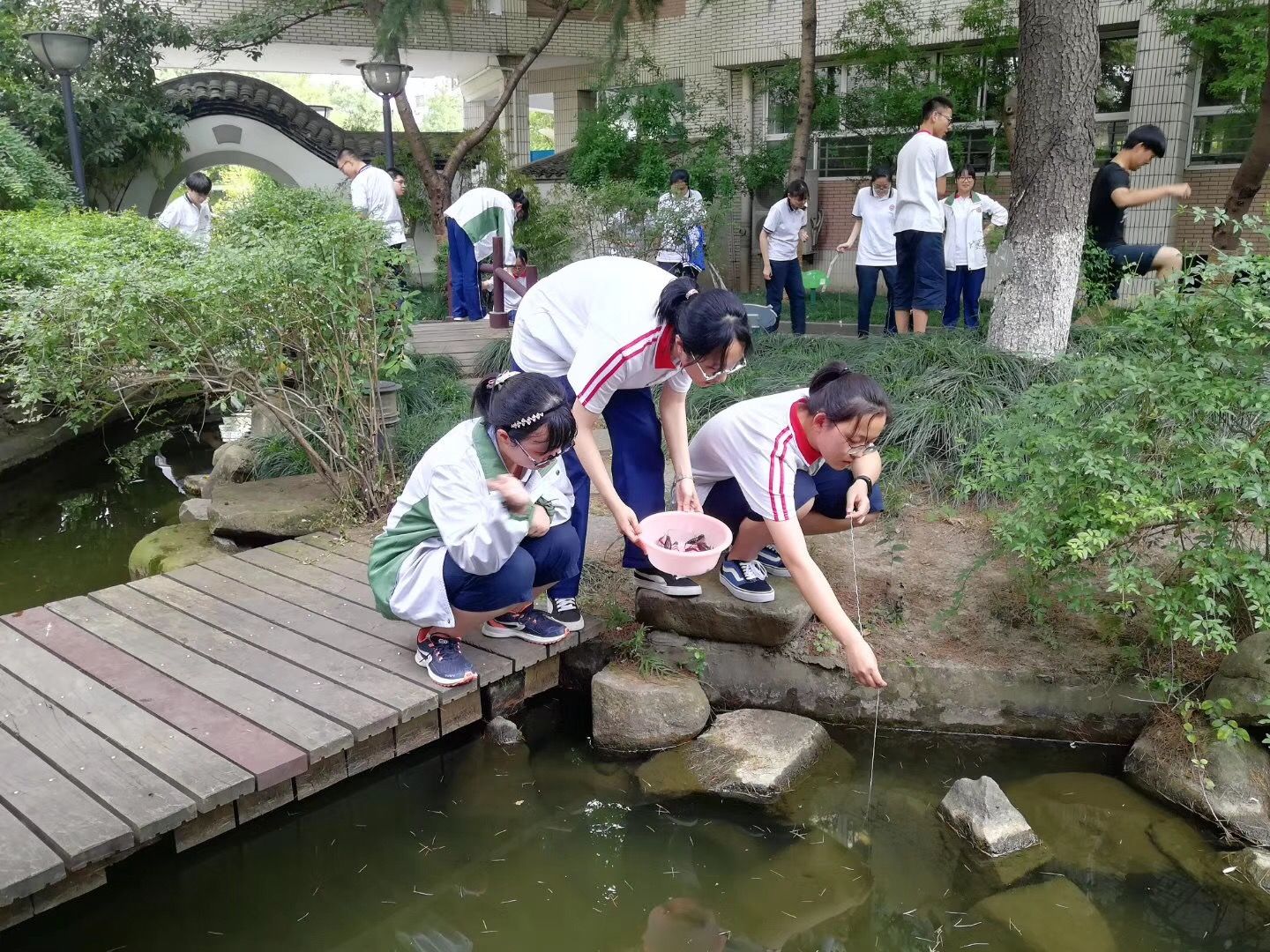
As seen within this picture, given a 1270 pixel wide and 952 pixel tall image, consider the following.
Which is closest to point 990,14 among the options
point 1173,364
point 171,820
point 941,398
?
point 941,398

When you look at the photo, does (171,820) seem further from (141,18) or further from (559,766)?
(141,18)

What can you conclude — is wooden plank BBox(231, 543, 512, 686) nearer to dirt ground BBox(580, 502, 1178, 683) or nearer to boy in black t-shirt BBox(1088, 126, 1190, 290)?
dirt ground BBox(580, 502, 1178, 683)

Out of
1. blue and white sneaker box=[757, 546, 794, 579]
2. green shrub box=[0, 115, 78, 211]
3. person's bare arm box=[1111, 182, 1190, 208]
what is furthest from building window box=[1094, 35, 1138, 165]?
green shrub box=[0, 115, 78, 211]

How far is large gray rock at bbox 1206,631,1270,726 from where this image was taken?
3.18m

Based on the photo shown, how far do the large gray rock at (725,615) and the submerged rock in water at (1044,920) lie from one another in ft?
3.68

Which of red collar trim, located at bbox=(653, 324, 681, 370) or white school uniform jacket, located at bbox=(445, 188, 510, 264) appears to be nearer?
red collar trim, located at bbox=(653, 324, 681, 370)

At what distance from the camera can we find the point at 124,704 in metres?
3.05

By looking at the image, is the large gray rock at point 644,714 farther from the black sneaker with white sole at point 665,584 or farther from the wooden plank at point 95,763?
the wooden plank at point 95,763

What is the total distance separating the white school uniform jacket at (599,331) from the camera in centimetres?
308

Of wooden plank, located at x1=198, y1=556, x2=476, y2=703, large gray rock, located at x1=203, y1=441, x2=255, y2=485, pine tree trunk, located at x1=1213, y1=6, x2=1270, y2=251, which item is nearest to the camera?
wooden plank, located at x1=198, y1=556, x2=476, y2=703

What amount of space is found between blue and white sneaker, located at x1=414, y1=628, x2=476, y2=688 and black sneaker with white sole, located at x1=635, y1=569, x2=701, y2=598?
2.46 ft

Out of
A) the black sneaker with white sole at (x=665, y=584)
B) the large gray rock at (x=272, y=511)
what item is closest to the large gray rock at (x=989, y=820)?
the black sneaker with white sole at (x=665, y=584)

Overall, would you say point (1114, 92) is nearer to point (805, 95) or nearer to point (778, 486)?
point (805, 95)

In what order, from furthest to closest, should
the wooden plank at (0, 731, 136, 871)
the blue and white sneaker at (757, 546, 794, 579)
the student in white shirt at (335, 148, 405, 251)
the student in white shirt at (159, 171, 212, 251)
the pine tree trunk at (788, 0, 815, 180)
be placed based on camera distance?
1. the pine tree trunk at (788, 0, 815, 180)
2. the student in white shirt at (159, 171, 212, 251)
3. the student in white shirt at (335, 148, 405, 251)
4. the blue and white sneaker at (757, 546, 794, 579)
5. the wooden plank at (0, 731, 136, 871)
